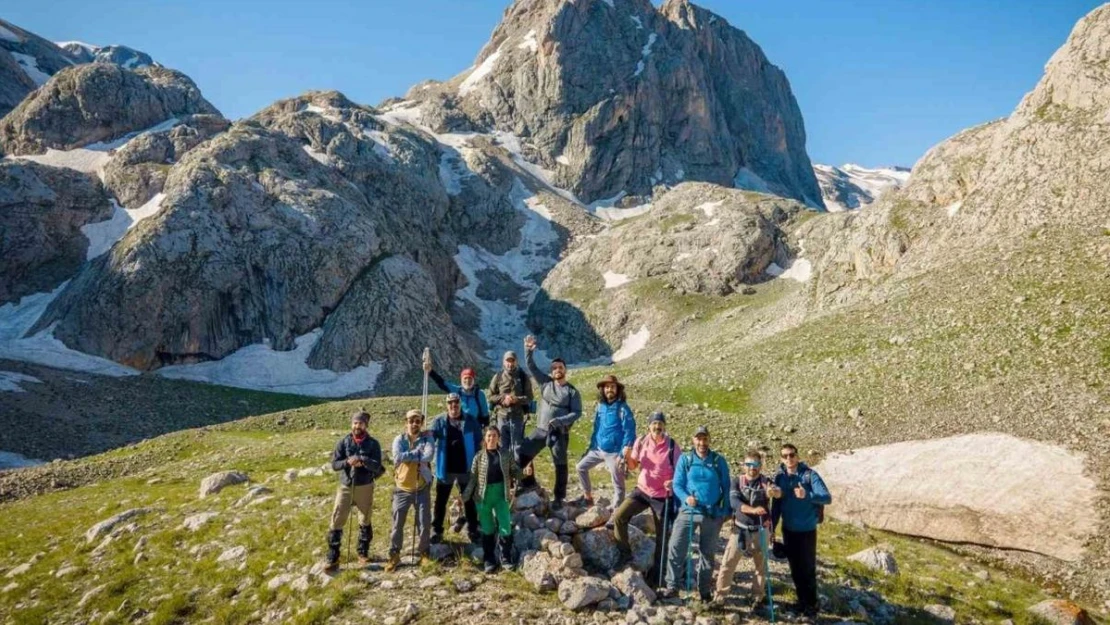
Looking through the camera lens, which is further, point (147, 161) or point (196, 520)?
point (147, 161)

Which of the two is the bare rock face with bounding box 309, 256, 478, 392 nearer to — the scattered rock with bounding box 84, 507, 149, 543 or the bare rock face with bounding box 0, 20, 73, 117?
the scattered rock with bounding box 84, 507, 149, 543

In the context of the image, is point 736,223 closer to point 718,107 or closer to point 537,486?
point 537,486

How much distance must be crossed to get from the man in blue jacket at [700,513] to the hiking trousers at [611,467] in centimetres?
227

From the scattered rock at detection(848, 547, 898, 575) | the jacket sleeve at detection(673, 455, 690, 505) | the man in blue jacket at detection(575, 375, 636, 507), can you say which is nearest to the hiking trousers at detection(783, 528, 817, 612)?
the jacket sleeve at detection(673, 455, 690, 505)

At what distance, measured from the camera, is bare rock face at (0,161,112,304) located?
77.0 metres

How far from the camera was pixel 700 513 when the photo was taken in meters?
12.6

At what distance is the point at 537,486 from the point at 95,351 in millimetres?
75892

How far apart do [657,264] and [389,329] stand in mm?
45385

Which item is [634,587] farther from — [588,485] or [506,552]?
[588,485]

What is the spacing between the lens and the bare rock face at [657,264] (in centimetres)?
9381

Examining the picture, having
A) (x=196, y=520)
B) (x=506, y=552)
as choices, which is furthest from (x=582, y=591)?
(x=196, y=520)

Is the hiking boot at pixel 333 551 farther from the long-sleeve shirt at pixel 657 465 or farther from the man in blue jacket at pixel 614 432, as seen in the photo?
the long-sleeve shirt at pixel 657 465

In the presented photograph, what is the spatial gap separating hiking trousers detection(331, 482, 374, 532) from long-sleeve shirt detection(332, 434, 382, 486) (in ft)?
0.46

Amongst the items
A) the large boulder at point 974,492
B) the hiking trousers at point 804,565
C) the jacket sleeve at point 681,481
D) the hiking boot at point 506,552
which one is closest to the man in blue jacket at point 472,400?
the hiking boot at point 506,552
